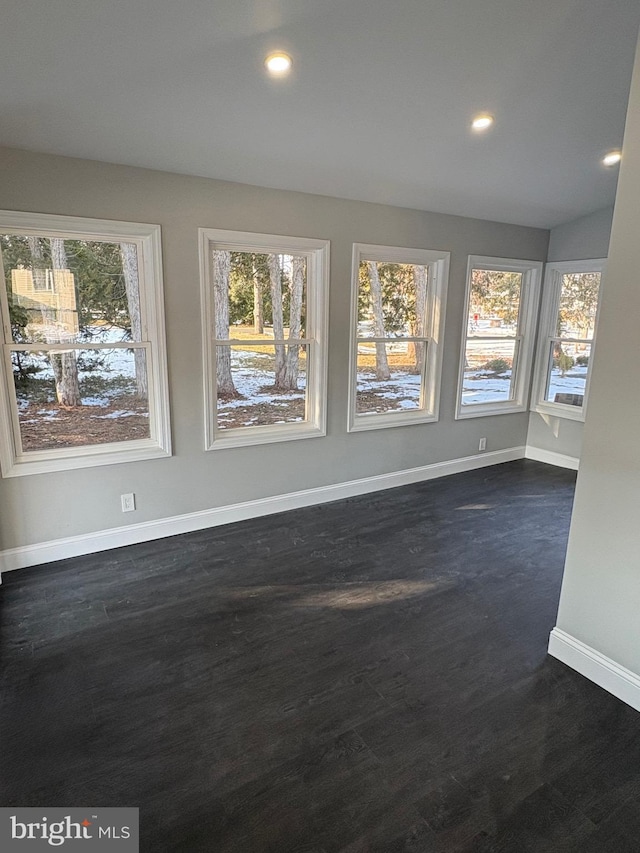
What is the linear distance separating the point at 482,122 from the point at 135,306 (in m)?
2.45

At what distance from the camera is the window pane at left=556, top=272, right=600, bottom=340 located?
501cm

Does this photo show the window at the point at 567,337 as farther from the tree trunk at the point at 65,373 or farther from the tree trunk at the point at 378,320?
the tree trunk at the point at 65,373

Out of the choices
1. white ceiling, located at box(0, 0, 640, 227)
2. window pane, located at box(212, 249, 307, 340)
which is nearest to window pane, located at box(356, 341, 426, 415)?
window pane, located at box(212, 249, 307, 340)

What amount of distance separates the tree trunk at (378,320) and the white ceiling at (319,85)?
0.83 metres

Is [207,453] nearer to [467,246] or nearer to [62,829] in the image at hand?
[62,829]

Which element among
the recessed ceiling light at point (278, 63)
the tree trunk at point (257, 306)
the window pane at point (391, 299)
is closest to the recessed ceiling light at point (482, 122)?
the recessed ceiling light at point (278, 63)

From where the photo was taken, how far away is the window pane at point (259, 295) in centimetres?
363

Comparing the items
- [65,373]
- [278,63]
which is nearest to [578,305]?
[278,63]

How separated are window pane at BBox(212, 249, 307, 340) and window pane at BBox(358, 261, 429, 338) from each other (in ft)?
1.98

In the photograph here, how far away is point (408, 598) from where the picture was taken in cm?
290

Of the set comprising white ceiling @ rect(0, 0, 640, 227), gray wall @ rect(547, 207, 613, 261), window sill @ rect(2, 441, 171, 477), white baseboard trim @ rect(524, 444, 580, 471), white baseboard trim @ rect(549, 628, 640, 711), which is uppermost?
white ceiling @ rect(0, 0, 640, 227)

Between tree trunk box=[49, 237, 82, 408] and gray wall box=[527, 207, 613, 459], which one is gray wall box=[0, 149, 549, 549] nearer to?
tree trunk box=[49, 237, 82, 408]

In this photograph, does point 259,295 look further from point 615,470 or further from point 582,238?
point 582,238

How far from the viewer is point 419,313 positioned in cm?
463
